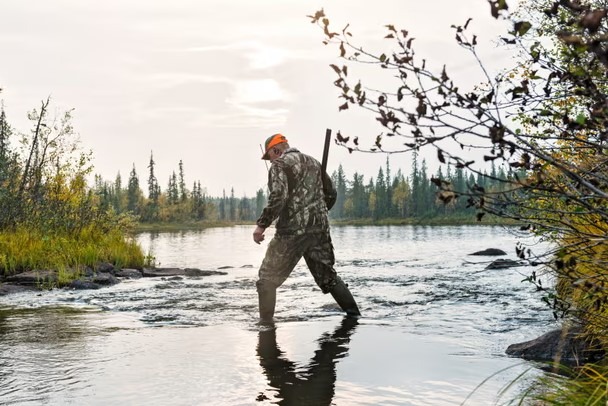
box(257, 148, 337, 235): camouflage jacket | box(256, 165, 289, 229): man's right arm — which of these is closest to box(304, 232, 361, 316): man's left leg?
box(257, 148, 337, 235): camouflage jacket

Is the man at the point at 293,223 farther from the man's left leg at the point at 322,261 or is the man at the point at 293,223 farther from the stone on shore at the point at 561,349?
the stone on shore at the point at 561,349

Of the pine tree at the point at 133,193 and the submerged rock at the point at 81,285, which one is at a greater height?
the pine tree at the point at 133,193

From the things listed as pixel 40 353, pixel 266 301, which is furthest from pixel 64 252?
pixel 40 353

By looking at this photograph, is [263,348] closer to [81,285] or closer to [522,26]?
[522,26]

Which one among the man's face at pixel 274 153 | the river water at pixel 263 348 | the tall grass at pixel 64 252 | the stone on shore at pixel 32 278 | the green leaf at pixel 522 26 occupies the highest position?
the man's face at pixel 274 153

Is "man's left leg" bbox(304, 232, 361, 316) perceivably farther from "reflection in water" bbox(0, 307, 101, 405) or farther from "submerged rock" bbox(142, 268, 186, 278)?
"submerged rock" bbox(142, 268, 186, 278)

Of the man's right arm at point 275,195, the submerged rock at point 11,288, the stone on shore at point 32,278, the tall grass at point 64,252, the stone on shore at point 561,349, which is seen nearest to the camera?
the stone on shore at point 561,349

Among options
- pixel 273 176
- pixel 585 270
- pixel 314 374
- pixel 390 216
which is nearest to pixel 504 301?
pixel 585 270

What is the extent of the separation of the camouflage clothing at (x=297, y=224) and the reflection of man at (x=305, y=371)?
1.13 meters

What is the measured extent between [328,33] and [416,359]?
4175 mm

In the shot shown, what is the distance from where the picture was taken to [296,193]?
9.09m

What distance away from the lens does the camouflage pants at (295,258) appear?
901cm

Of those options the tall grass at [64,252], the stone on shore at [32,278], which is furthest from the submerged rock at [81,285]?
the stone on shore at [32,278]

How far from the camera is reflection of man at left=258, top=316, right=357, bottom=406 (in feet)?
17.4
